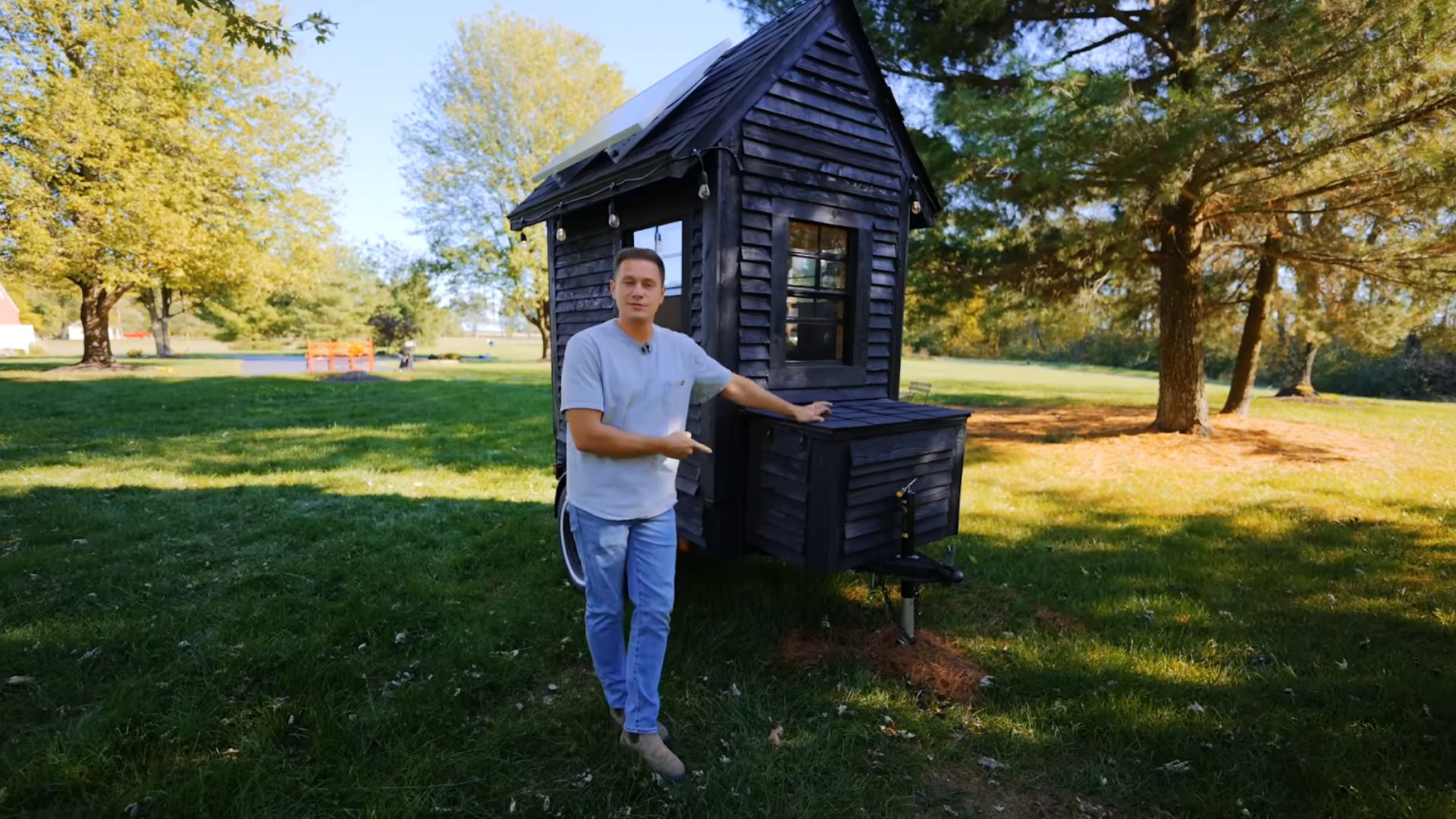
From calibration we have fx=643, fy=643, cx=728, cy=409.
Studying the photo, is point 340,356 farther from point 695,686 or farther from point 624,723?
point 624,723

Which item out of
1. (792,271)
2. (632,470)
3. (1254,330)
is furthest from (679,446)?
(1254,330)

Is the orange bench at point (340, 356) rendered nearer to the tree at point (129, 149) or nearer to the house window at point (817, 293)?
the tree at point (129, 149)

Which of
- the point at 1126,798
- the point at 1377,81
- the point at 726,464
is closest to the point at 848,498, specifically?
the point at 726,464

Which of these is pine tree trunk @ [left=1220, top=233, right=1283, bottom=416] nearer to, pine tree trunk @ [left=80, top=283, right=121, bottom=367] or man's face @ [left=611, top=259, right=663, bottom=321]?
man's face @ [left=611, top=259, right=663, bottom=321]

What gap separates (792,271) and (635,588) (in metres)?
2.71

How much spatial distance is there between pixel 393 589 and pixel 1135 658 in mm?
5043

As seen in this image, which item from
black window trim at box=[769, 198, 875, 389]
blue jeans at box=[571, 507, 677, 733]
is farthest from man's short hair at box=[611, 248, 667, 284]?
black window trim at box=[769, 198, 875, 389]

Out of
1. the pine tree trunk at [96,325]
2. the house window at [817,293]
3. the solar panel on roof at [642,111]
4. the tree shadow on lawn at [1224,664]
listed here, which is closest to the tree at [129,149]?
the pine tree trunk at [96,325]

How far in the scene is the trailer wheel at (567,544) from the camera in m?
4.81

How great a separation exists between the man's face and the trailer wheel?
235 centimetres

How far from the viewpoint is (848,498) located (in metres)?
3.67

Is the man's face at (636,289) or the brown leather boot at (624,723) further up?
the man's face at (636,289)

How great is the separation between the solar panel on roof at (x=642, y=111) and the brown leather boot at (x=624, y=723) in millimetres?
3771

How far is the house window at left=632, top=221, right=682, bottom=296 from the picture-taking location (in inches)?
184
